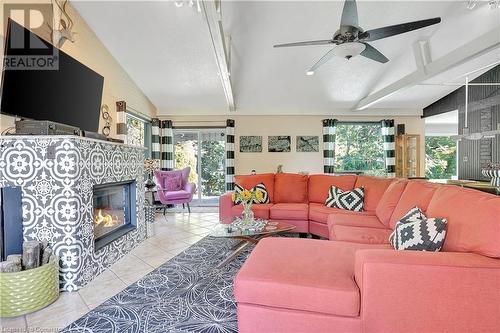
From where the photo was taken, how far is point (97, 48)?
4.15 metres

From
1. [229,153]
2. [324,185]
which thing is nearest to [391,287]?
[324,185]

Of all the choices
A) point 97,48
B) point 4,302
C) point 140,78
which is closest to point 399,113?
point 140,78

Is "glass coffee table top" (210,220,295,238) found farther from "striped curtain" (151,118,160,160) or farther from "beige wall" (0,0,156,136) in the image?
"striped curtain" (151,118,160,160)

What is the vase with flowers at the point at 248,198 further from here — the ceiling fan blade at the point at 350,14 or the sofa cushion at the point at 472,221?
the ceiling fan blade at the point at 350,14

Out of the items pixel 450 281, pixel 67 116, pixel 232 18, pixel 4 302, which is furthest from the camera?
pixel 232 18

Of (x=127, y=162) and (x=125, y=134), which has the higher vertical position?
(x=125, y=134)

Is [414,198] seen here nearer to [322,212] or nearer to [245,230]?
[322,212]

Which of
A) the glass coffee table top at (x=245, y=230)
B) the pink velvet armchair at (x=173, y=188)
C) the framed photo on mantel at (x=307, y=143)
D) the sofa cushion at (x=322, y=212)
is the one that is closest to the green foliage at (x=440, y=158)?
the framed photo on mantel at (x=307, y=143)

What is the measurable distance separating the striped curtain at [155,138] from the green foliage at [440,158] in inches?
346

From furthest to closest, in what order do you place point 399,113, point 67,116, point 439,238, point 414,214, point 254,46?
point 399,113, point 254,46, point 67,116, point 414,214, point 439,238

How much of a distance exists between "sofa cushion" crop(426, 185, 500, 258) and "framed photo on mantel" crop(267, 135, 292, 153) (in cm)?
509

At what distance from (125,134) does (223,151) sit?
2633mm

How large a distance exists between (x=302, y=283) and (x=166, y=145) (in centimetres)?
578

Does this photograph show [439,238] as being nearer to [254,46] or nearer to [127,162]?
[127,162]
